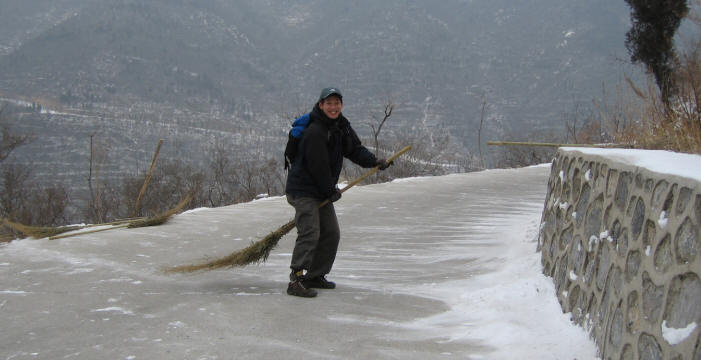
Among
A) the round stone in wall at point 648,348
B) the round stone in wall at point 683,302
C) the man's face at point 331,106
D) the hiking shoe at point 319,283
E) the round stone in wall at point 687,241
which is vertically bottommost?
the hiking shoe at point 319,283

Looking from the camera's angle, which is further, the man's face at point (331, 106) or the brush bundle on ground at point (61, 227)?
the brush bundle on ground at point (61, 227)

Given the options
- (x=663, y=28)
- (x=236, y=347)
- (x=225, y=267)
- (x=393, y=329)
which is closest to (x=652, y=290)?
(x=393, y=329)

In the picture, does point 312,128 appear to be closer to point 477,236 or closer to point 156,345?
point 156,345

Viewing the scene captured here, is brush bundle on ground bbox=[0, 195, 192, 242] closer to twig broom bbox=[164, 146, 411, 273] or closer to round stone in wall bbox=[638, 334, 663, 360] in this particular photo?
→ twig broom bbox=[164, 146, 411, 273]

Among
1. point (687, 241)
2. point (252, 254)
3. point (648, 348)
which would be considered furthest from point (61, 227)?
point (687, 241)

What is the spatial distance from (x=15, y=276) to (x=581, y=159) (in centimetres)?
505

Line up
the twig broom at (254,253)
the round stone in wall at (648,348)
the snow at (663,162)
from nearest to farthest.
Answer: the round stone in wall at (648,348), the snow at (663,162), the twig broom at (254,253)

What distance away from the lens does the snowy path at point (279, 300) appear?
13.8 ft

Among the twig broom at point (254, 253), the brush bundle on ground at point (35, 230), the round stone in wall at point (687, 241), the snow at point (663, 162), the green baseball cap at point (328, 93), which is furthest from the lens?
the brush bundle on ground at point (35, 230)

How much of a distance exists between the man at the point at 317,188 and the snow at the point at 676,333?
3.12 m

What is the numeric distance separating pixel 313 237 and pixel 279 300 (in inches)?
22.5

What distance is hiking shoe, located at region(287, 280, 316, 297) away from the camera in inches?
219

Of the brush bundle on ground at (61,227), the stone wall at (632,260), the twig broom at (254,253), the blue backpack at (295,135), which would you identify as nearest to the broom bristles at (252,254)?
the twig broom at (254,253)

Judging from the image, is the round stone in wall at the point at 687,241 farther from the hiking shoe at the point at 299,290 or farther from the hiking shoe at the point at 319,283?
the hiking shoe at the point at 319,283
